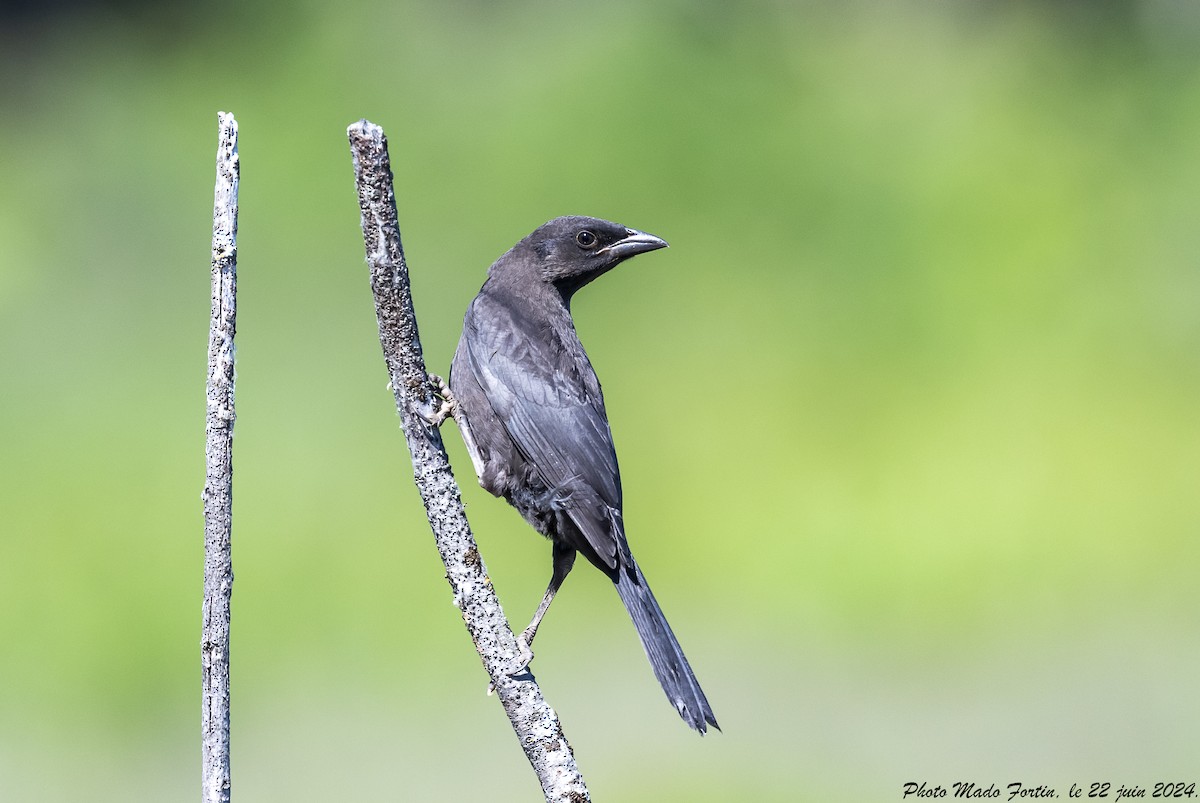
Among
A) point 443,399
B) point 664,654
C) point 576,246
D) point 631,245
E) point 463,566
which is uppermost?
point 576,246

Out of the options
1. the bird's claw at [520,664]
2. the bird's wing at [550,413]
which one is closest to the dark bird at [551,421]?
the bird's wing at [550,413]

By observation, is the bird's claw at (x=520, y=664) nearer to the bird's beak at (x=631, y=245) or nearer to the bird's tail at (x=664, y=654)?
the bird's tail at (x=664, y=654)

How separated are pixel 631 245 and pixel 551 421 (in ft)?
2.92

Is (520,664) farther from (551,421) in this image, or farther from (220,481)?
(551,421)

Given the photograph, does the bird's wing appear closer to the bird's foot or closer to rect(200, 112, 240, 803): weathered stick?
the bird's foot

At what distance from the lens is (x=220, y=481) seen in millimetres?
2777

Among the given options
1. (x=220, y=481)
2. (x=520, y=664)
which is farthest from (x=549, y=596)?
(x=220, y=481)

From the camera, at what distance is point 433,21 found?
40.1 ft

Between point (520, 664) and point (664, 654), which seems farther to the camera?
point (664, 654)

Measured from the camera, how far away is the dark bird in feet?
14.2

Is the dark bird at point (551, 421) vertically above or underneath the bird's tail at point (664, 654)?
above

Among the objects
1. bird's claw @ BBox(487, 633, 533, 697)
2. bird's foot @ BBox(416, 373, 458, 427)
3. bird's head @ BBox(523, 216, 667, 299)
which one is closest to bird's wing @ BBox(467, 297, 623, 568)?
bird's foot @ BBox(416, 373, 458, 427)

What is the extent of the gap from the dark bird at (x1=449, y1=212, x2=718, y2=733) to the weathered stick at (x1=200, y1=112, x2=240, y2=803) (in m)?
1.45

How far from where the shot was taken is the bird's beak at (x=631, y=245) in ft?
Answer: 16.5
